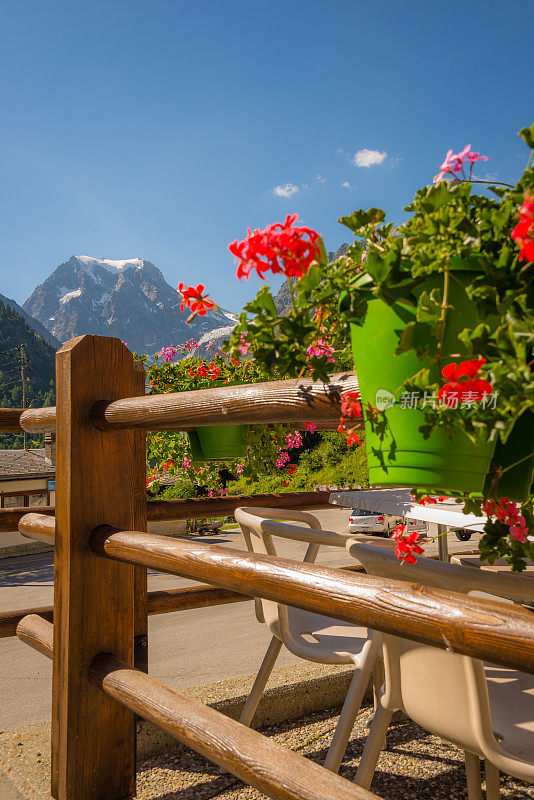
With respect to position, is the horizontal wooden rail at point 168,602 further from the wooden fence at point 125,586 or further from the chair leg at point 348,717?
the chair leg at point 348,717

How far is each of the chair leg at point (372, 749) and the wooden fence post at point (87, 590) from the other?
67 centimetres

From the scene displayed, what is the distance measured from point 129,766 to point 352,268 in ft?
5.22

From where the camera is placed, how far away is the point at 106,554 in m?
1.63

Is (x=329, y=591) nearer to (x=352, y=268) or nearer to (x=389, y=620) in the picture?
(x=389, y=620)

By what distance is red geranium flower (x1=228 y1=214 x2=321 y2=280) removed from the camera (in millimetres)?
813

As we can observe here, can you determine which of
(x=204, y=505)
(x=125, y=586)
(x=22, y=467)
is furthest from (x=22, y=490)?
(x=125, y=586)

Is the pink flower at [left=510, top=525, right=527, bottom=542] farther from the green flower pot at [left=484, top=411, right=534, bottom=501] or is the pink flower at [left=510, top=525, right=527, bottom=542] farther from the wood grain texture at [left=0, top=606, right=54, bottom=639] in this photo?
the wood grain texture at [left=0, top=606, right=54, bottom=639]

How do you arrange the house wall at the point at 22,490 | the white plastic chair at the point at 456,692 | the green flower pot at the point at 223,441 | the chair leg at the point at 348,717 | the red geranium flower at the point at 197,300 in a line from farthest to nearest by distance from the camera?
the house wall at the point at 22,490, the green flower pot at the point at 223,441, the chair leg at the point at 348,717, the white plastic chair at the point at 456,692, the red geranium flower at the point at 197,300

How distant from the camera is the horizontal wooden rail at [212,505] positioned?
105 inches

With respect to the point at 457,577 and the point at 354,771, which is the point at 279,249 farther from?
the point at 354,771

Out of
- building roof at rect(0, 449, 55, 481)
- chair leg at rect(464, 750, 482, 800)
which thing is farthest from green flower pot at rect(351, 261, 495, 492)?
building roof at rect(0, 449, 55, 481)

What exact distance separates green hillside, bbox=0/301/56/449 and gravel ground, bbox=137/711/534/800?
67.3 metres

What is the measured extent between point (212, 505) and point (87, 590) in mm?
1181

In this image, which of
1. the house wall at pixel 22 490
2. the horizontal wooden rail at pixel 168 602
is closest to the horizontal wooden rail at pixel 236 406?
the horizontal wooden rail at pixel 168 602
